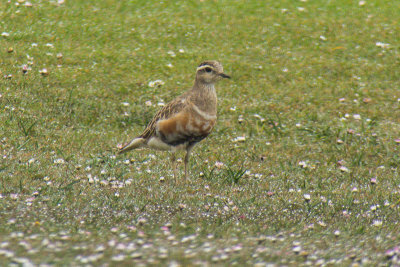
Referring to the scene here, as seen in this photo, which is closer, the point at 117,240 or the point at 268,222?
the point at 117,240

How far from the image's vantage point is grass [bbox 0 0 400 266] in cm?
704

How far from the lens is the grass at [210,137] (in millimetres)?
7043

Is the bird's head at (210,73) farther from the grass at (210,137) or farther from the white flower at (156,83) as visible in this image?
the white flower at (156,83)

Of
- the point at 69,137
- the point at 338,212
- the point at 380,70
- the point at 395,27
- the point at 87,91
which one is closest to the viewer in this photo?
the point at 338,212

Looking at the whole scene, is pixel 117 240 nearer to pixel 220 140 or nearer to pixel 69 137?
pixel 69 137

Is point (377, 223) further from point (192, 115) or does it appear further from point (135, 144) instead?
point (135, 144)

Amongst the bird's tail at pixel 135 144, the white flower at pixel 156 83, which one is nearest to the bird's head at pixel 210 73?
the bird's tail at pixel 135 144

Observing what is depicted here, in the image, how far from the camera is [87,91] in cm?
1555

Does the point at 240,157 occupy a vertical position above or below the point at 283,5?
below

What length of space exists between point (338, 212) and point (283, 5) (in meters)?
15.6

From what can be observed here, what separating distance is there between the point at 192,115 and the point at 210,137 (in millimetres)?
4391

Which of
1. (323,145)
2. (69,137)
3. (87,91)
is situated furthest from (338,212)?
(87,91)

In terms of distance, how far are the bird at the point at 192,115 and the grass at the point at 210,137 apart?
2.48 ft

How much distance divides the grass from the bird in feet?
2.48
